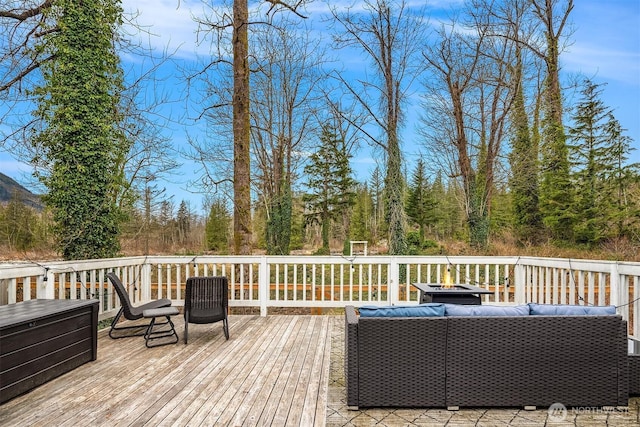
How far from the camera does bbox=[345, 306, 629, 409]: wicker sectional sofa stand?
108 inches

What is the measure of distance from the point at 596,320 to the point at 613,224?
468 inches

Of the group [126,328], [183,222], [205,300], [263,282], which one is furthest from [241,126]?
[183,222]

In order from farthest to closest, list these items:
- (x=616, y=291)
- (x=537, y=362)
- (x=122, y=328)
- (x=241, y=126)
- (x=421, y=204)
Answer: (x=421, y=204) → (x=241, y=126) → (x=122, y=328) → (x=616, y=291) → (x=537, y=362)

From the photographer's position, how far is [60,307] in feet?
11.5

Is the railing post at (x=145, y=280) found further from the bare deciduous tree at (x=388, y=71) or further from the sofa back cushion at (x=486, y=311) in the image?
the bare deciduous tree at (x=388, y=71)

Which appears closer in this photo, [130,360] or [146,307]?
[130,360]

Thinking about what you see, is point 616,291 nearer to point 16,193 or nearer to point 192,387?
point 192,387

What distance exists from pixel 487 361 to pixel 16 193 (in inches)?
399

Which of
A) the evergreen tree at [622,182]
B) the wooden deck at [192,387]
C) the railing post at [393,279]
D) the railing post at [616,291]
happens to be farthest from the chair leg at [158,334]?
the evergreen tree at [622,182]

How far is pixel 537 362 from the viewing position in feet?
9.05

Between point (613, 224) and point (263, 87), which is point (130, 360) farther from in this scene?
point (613, 224)

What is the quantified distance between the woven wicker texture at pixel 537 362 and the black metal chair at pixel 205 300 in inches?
111

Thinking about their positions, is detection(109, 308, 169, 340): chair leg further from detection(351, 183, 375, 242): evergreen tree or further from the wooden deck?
detection(351, 183, 375, 242): evergreen tree

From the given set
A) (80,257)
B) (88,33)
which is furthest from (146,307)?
(88,33)
